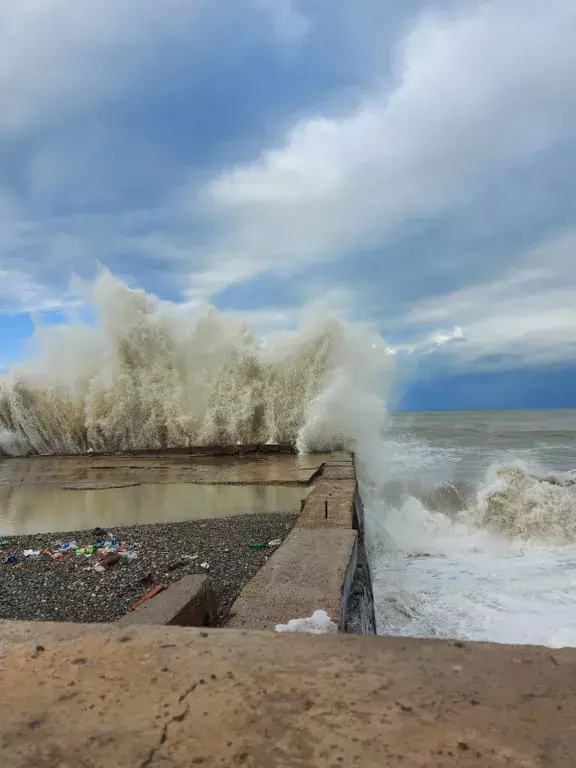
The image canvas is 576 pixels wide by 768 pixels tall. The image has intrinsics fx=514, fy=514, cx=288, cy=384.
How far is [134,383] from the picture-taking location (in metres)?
13.9

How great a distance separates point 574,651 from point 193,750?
1.05m

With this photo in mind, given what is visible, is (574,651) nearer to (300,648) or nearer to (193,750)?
(300,648)

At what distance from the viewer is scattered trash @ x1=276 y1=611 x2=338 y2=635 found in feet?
7.44

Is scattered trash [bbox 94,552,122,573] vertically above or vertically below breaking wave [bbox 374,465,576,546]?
above

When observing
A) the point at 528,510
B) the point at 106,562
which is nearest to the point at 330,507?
the point at 106,562

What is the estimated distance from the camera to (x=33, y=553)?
4707 millimetres

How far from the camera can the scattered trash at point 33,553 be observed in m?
4.62

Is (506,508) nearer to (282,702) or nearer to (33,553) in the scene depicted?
(33,553)

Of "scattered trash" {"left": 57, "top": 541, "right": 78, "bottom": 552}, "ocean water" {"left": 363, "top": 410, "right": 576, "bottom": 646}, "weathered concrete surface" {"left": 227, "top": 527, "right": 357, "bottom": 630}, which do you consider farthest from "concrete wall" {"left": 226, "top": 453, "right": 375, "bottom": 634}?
"scattered trash" {"left": 57, "top": 541, "right": 78, "bottom": 552}

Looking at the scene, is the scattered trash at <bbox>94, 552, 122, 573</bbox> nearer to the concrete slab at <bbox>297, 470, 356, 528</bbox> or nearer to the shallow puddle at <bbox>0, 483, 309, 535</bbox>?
the shallow puddle at <bbox>0, 483, 309, 535</bbox>

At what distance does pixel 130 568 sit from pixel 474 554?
4988 millimetres

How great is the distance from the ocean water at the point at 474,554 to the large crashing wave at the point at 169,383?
2587 mm

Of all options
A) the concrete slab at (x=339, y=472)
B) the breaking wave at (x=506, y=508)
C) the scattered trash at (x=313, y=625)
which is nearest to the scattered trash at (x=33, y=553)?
the scattered trash at (x=313, y=625)

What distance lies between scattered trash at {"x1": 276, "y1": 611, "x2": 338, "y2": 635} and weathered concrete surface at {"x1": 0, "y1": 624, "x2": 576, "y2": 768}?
0.77 meters
